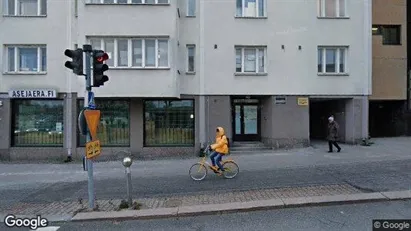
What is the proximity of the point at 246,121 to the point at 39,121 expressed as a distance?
32.9 ft

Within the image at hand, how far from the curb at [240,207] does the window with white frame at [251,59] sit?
32.9 feet

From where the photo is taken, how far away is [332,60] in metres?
16.8

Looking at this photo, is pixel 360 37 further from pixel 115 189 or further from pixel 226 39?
pixel 115 189

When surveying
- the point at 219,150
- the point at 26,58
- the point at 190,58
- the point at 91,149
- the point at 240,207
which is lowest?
the point at 240,207

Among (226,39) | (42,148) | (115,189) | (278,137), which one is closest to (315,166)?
(278,137)

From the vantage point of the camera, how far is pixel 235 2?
1617cm

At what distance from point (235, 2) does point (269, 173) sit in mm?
9346

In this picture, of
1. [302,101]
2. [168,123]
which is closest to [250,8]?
[302,101]

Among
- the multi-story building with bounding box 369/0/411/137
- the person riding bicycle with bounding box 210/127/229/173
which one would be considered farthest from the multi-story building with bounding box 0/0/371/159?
the person riding bicycle with bounding box 210/127/229/173

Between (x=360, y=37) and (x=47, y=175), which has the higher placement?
(x=360, y=37)

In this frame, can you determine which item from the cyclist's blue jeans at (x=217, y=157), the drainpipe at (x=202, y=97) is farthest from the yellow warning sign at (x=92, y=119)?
the drainpipe at (x=202, y=97)

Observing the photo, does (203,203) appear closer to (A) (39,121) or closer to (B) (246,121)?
(B) (246,121)

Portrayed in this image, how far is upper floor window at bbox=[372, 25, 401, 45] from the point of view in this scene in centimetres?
2047

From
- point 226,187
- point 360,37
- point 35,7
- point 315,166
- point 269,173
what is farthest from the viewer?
point 360,37
